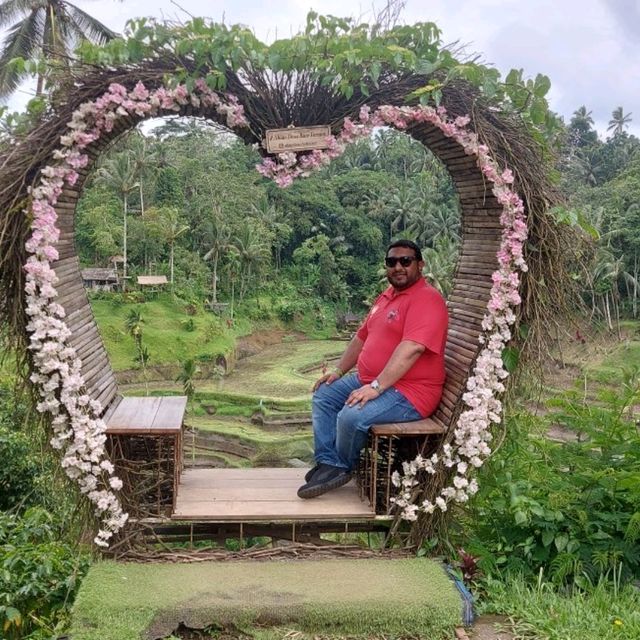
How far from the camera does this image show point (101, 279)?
2417 centimetres

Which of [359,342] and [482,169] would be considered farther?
[359,342]

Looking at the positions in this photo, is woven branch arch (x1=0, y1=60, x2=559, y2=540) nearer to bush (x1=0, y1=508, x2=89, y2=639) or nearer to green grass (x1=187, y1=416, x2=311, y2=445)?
bush (x1=0, y1=508, x2=89, y2=639)

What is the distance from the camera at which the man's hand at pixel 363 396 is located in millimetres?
3153

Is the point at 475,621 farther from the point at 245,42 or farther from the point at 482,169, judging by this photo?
the point at 245,42

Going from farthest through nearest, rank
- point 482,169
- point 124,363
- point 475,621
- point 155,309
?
point 155,309 → point 124,363 → point 482,169 → point 475,621

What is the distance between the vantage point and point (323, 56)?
2904mm

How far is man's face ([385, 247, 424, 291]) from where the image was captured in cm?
335

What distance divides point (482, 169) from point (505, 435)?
1.34 metres

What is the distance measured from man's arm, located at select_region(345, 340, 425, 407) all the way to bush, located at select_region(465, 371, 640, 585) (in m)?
0.64

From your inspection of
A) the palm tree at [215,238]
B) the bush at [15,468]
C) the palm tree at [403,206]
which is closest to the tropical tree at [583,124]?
the palm tree at [403,206]

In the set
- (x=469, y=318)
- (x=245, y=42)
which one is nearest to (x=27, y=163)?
(x=245, y=42)

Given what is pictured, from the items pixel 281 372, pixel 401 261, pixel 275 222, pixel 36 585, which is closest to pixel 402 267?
pixel 401 261

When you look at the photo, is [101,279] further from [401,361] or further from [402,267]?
[401,361]

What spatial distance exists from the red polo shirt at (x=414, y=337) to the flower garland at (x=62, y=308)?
120cm
